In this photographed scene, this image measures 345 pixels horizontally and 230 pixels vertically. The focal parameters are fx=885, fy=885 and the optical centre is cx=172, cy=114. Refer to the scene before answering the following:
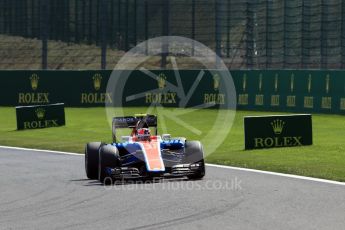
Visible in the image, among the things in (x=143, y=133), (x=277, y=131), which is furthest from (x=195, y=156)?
(x=277, y=131)

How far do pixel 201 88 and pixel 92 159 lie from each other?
994 inches

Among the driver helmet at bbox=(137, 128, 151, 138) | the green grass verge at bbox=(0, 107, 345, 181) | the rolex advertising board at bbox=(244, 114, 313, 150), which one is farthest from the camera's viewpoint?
the rolex advertising board at bbox=(244, 114, 313, 150)

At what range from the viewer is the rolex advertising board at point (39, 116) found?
3084 cm

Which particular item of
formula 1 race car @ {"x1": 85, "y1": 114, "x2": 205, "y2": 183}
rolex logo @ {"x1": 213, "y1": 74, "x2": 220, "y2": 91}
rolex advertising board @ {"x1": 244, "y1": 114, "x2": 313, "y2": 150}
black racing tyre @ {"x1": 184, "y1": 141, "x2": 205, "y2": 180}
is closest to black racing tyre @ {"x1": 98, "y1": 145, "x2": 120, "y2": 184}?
formula 1 race car @ {"x1": 85, "y1": 114, "x2": 205, "y2": 183}

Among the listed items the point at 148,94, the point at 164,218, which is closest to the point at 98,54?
the point at 148,94

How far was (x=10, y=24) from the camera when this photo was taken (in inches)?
2325

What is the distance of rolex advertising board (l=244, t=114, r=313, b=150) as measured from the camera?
66.9 feet

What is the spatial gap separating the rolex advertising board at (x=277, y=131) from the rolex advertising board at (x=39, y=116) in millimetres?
11742

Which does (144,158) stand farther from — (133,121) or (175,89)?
(175,89)

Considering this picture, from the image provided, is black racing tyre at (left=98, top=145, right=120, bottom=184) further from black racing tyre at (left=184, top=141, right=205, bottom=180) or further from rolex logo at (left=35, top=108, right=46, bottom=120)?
rolex logo at (left=35, top=108, right=46, bottom=120)

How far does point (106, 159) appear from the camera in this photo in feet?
47.4

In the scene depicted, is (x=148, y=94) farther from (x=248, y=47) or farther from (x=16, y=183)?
(x=16, y=183)

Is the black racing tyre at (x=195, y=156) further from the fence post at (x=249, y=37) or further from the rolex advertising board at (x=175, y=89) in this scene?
the fence post at (x=249, y=37)

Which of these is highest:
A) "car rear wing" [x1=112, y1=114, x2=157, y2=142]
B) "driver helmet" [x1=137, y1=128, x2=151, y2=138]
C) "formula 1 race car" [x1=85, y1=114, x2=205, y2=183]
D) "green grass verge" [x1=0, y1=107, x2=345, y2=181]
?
"car rear wing" [x1=112, y1=114, x2=157, y2=142]
